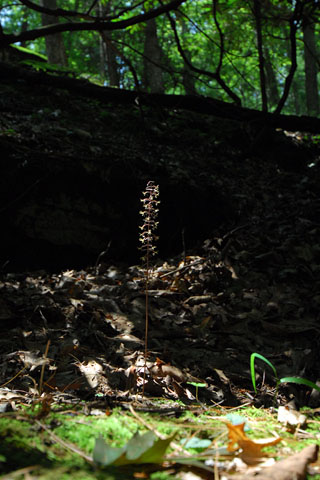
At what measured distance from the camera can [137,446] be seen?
893 millimetres

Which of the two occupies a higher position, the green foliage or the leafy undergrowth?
the green foliage

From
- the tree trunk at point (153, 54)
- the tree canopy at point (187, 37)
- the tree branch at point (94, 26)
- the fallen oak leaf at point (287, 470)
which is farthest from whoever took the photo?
the tree trunk at point (153, 54)

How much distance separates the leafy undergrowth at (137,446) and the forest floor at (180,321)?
71 millimetres

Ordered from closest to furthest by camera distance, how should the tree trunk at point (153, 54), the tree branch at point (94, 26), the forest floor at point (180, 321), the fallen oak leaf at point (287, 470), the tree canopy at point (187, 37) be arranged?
1. the fallen oak leaf at point (287, 470)
2. the forest floor at point (180, 321)
3. the tree branch at point (94, 26)
4. the tree canopy at point (187, 37)
5. the tree trunk at point (153, 54)

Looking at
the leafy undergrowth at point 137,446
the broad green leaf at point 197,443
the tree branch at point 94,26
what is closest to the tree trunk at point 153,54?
the tree branch at point 94,26

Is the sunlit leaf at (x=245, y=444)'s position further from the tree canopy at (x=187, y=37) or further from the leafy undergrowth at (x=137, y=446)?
the tree canopy at (x=187, y=37)

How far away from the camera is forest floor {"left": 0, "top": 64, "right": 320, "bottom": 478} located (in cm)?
214

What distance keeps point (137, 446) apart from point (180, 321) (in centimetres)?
245

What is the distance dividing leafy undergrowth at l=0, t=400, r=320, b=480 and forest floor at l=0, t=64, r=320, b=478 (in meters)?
0.07

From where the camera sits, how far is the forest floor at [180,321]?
214 cm

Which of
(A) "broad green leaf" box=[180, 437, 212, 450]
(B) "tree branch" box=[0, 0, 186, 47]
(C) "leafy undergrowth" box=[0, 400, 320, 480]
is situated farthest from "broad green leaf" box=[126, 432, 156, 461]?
(B) "tree branch" box=[0, 0, 186, 47]

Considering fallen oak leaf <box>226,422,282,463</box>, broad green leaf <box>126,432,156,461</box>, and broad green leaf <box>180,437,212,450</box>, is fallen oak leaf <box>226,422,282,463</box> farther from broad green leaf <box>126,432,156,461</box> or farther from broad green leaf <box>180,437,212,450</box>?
broad green leaf <box>126,432,156,461</box>

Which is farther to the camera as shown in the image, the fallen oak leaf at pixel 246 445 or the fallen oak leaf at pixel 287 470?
the fallen oak leaf at pixel 246 445

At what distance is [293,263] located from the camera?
4.22 metres
